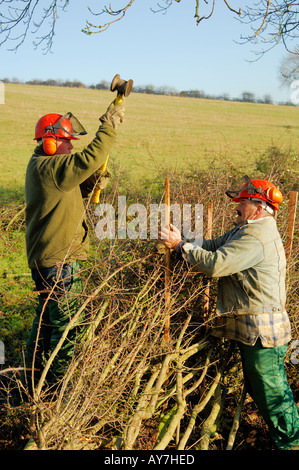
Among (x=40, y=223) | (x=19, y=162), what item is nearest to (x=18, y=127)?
(x=19, y=162)

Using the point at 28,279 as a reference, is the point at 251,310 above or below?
above

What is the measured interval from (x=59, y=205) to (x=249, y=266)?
5.01 ft

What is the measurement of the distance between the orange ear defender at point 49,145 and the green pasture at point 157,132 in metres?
5.72

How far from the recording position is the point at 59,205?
10.8 feet

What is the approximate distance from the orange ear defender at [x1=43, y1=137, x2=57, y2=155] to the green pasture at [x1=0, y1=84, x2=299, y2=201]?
225 inches

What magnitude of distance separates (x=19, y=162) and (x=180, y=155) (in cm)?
650

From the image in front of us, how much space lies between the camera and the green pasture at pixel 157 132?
1352 centimetres

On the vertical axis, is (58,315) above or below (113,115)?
below

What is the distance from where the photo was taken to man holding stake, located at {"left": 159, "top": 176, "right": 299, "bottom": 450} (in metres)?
2.82

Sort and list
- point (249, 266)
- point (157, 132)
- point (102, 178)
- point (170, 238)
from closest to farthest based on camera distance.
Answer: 1. point (249, 266)
2. point (170, 238)
3. point (102, 178)
4. point (157, 132)

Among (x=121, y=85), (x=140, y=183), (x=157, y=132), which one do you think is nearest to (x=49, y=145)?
(x=121, y=85)

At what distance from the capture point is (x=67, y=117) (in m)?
3.58

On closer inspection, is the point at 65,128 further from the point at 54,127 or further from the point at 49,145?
the point at 49,145
